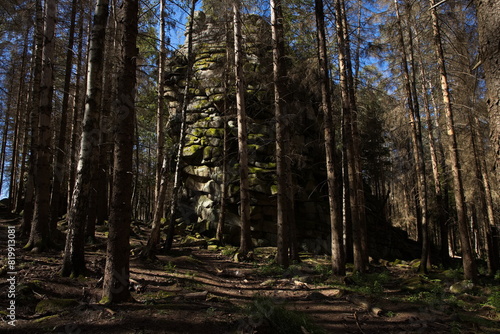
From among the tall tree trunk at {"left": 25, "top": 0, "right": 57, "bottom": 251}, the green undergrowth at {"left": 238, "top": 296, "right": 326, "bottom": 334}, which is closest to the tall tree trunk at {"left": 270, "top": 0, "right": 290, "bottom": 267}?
the green undergrowth at {"left": 238, "top": 296, "right": 326, "bottom": 334}

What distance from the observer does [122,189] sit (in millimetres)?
4883

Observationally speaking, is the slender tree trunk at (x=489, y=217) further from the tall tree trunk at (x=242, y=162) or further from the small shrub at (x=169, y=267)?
the small shrub at (x=169, y=267)

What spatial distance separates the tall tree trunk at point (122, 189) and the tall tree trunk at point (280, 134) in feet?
22.1

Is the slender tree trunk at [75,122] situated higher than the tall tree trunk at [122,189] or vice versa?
the slender tree trunk at [75,122]

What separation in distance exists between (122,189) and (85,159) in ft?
6.82

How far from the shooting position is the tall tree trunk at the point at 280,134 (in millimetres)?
10906

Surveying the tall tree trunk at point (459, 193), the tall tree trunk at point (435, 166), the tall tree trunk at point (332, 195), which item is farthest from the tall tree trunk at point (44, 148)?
the tall tree trunk at point (435, 166)

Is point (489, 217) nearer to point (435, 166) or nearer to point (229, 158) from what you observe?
point (435, 166)

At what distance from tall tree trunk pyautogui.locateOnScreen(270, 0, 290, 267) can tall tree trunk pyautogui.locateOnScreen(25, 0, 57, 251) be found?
7.15 m

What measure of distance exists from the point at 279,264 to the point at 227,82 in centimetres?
1031

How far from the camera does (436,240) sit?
37.9 meters

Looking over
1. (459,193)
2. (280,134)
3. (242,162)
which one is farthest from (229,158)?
(459,193)

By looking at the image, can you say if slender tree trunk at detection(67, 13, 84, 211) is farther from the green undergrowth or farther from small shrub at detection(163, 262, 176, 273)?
the green undergrowth

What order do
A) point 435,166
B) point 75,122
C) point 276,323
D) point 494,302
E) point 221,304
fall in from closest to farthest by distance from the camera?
point 276,323 < point 221,304 < point 494,302 < point 75,122 < point 435,166
